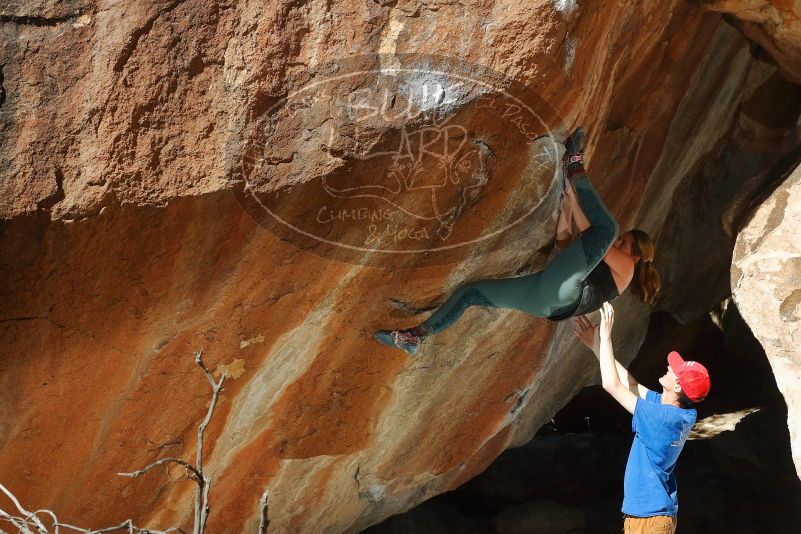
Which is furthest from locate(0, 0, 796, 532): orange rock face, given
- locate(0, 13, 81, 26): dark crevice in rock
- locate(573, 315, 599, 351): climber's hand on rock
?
locate(573, 315, 599, 351): climber's hand on rock

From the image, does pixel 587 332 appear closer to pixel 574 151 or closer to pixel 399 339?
pixel 399 339

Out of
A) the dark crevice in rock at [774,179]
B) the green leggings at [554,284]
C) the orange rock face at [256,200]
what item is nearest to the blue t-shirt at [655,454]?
the green leggings at [554,284]

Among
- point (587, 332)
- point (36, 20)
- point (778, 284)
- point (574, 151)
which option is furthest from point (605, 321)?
point (36, 20)

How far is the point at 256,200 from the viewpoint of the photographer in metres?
2.95

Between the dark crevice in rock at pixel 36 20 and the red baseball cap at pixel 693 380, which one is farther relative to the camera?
the red baseball cap at pixel 693 380

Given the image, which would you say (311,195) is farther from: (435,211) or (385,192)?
(435,211)

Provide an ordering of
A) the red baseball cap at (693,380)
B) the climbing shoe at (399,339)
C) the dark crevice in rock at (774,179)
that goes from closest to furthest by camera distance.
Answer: the red baseball cap at (693,380) → the climbing shoe at (399,339) → the dark crevice in rock at (774,179)

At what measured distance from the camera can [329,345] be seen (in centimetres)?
363

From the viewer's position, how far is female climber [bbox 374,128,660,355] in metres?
3.40

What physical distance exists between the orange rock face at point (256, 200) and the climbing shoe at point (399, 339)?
0.05 meters

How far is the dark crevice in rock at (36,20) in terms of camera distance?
271 centimetres

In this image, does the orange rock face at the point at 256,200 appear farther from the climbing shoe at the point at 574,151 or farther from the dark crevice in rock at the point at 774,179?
the dark crevice in rock at the point at 774,179

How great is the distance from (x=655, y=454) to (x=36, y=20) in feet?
9.17

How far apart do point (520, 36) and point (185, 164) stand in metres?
1.14
